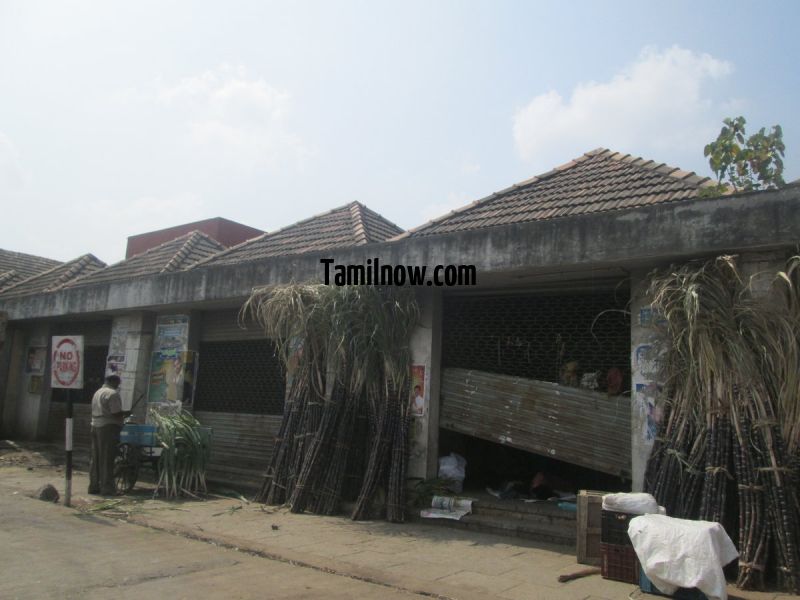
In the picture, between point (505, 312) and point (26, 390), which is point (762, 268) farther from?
point (26, 390)

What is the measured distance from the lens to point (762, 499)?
547 centimetres

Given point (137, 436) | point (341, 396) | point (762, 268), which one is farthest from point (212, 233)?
point (762, 268)

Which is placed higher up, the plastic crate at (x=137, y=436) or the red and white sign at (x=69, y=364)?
the red and white sign at (x=69, y=364)

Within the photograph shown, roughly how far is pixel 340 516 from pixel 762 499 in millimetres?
4738

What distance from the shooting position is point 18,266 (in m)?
19.1

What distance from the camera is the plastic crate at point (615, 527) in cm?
550

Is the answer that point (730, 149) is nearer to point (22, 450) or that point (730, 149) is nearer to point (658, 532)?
point (658, 532)

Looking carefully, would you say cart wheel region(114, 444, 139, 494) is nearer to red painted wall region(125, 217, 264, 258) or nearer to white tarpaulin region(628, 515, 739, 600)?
white tarpaulin region(628, 515, 739, 600)

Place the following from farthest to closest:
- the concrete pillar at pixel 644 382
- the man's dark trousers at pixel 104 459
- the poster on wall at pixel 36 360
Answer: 1. the poster on wall at pixel 36 360
2. the man's dark trousers at pixel 104 459
3. the concrete pillar at pixel 644 382

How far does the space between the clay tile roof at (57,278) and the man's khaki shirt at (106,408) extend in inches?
266

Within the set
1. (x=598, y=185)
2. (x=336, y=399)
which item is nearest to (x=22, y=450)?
Answer: (x=336, y=399)

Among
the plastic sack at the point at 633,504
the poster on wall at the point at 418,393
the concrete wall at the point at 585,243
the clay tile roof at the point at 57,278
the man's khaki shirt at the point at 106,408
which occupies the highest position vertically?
the clay tile roof at the point at 57,278

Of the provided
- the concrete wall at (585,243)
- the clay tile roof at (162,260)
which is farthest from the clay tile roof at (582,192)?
the clay tile roof at (162,260)

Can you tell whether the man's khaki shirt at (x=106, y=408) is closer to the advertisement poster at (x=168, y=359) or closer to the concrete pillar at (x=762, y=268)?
the advertisement poster at (x=168, y=359)
